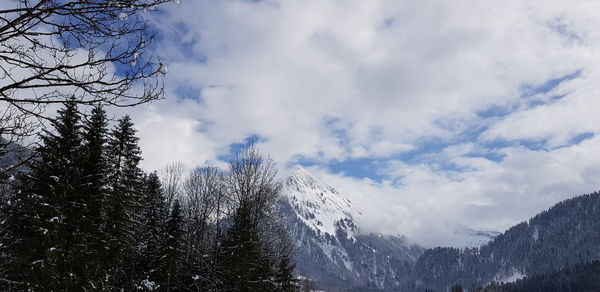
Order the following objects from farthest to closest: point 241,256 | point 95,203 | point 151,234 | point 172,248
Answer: point 151,234 → point 172,248 → point 241,256 → point 95,203

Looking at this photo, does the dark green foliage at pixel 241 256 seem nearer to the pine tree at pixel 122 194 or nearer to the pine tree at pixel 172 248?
the pine tree at pixel 122 194

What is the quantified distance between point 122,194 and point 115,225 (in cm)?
187

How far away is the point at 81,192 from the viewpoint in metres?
19.9

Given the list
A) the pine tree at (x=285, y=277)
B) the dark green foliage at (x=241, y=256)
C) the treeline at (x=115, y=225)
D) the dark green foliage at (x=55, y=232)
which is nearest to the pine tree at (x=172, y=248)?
the treeline at (x=115, y=225)

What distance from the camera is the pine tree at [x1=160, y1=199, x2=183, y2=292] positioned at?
106 ft

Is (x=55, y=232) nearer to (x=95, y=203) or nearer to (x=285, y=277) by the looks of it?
(x=95, y=203)

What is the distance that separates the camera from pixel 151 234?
3475 centimetres

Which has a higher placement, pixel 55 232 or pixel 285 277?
pixel 55 232

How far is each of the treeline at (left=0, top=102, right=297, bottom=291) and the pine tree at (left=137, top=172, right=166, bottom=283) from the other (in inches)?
3.1

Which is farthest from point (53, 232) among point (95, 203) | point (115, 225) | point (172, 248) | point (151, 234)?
point (151, 234)

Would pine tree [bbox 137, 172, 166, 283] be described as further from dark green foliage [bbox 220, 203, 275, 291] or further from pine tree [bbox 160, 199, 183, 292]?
dark green foliage [bbox 220, 203, 275, 291]

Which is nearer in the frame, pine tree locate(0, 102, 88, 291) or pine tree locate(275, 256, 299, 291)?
pine tree locate(0, 102, 88, 291)

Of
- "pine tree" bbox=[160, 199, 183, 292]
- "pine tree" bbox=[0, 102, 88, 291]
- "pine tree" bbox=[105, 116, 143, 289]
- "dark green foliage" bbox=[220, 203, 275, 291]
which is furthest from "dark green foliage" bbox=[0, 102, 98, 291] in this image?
"pine tree" bbox=[160, 199, 183, 292]

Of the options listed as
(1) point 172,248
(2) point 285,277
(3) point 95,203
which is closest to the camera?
(3) point 95,203
